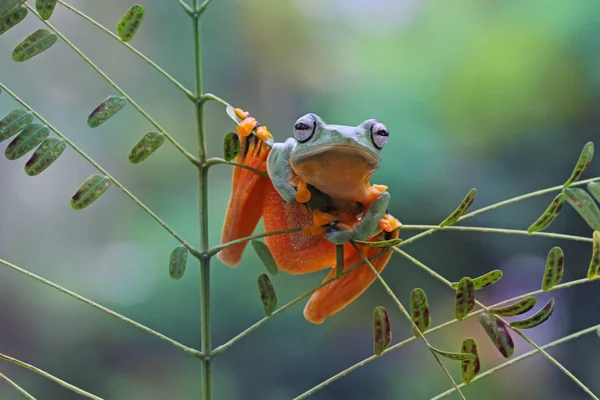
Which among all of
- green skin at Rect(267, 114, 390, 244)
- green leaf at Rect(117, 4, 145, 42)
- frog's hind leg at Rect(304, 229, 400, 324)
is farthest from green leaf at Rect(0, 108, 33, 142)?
frog's hind leg at Rect(304, 229, 400, 324)

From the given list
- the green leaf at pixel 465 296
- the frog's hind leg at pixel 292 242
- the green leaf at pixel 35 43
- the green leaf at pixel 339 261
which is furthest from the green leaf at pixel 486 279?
the green leaf at pixel 35 43

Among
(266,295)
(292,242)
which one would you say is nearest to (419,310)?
(266,295)

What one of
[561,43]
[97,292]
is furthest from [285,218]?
[561,43]

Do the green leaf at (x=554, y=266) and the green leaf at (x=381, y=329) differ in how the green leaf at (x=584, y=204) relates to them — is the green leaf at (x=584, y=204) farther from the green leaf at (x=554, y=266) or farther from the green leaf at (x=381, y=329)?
the green leaf at (x=381, y=329)

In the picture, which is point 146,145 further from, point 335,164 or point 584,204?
point 584,204

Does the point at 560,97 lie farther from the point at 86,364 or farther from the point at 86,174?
the point at 86,364
